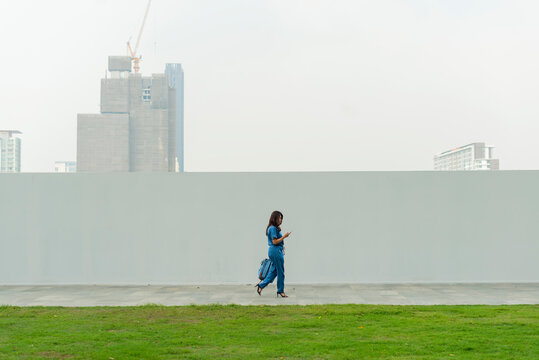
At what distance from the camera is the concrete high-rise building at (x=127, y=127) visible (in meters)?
126

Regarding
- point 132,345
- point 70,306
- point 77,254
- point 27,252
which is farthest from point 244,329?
point 27,252

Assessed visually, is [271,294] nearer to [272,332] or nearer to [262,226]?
[262,226]

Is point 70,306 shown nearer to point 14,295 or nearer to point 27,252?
point 14,295

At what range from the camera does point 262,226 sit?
10578mm

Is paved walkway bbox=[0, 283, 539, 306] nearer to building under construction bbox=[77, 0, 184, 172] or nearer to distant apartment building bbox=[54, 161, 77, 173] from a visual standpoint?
distant apartment building bbox=[54, 161, 77, 173]

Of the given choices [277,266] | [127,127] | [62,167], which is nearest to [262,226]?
[277,266]

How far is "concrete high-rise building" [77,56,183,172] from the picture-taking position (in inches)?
4953

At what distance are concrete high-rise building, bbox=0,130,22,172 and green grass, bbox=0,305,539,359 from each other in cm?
13016

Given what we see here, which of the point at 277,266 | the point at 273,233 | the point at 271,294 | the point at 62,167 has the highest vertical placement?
Result: the point at 62,167

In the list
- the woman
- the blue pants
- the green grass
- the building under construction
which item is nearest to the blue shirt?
the woman

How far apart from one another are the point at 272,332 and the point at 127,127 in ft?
434

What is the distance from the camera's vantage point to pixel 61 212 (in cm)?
1076

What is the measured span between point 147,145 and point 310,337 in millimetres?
132262

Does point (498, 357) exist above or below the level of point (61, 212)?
below
